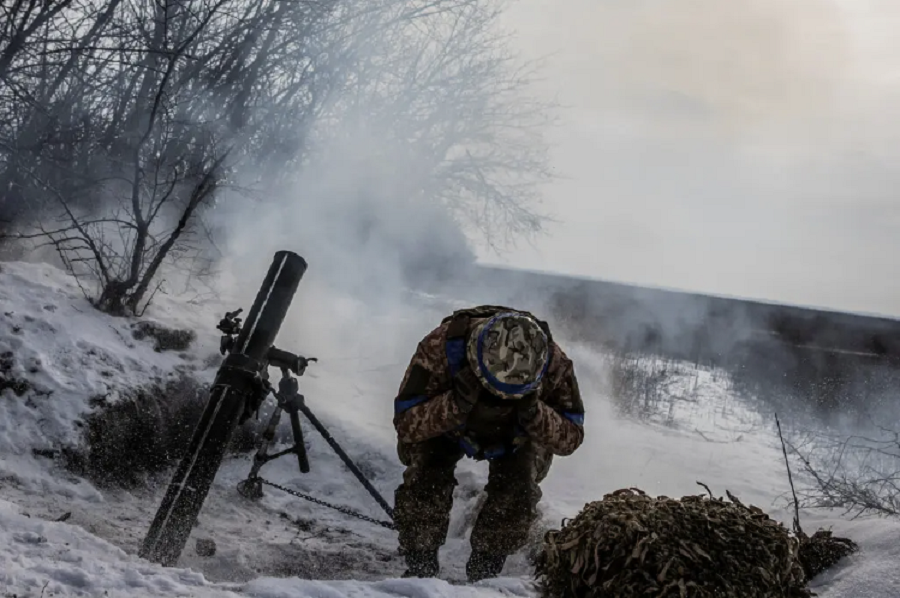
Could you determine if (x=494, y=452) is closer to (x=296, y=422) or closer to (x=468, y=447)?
(x=468, y=447)

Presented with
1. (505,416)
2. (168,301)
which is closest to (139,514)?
(505,416)

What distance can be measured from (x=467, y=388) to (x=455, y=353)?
0.75 ft

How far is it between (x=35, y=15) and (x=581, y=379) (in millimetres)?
9340

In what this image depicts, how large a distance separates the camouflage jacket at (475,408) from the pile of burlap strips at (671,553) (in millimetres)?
1459

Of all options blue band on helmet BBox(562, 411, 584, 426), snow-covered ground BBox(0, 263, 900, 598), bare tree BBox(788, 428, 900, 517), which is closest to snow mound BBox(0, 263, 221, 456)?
snow-covered ground BBox(0, 263, 900, 598)

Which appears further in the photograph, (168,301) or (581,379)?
(581,379)

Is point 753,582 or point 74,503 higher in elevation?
point 753,582

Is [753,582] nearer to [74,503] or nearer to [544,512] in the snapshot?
[544,512]

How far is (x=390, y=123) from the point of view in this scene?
48.5ft

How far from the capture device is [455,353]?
3.58m

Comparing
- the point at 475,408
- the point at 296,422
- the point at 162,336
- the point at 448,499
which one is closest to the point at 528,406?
the point at 475,408

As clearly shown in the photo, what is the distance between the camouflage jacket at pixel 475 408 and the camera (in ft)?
11.7

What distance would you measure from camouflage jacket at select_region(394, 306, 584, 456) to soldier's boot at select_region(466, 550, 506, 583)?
64cm

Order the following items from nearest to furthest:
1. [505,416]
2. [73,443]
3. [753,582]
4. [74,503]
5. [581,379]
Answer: [753,582]
[505,416]
[74,503]
[73,443]
[581,379]
